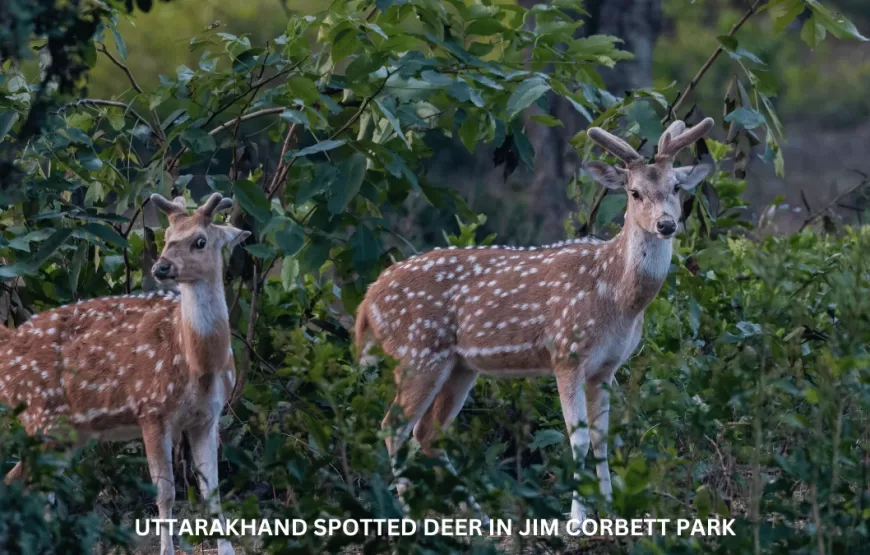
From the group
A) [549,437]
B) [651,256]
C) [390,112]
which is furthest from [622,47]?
[549,437]

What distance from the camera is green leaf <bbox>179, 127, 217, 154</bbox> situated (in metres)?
6.87

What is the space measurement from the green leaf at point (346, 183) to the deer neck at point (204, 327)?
64 cm

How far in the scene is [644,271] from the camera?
6773 millimetres

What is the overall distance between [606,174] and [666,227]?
1.89 feet

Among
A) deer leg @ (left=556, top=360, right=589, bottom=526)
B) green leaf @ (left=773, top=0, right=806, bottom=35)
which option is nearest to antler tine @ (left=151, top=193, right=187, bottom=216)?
deer leg @ (left=556, top=360, right=589, bottom=526)

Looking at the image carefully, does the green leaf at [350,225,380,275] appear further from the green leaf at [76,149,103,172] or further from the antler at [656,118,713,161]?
the antler at [656,118,713,161]

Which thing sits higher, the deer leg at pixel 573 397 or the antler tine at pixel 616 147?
the antler tine at pixel 616 147

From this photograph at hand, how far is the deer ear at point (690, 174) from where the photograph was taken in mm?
6832

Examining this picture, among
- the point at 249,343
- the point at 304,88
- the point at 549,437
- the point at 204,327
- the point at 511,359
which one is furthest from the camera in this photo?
the point at 249,343

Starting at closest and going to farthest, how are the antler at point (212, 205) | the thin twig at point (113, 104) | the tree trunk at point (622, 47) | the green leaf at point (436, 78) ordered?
the antler at point (212, 205)
the green leaf at point (436, 78)
the thin twig at point (113, 104)
the tree trunk at point (622, 47)

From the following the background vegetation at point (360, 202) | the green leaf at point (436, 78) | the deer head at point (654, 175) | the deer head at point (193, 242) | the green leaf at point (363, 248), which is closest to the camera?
the background vegetation at point (360, 202)

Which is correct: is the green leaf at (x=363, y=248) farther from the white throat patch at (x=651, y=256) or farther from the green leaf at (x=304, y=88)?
the white throat patch at (x=651, y=256)

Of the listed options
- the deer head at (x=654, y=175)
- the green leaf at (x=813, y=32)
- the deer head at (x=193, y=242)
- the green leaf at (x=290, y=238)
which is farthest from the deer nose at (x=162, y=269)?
the green leaf at (x=813, y=32)

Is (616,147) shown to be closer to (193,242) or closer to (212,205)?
(212,205)
